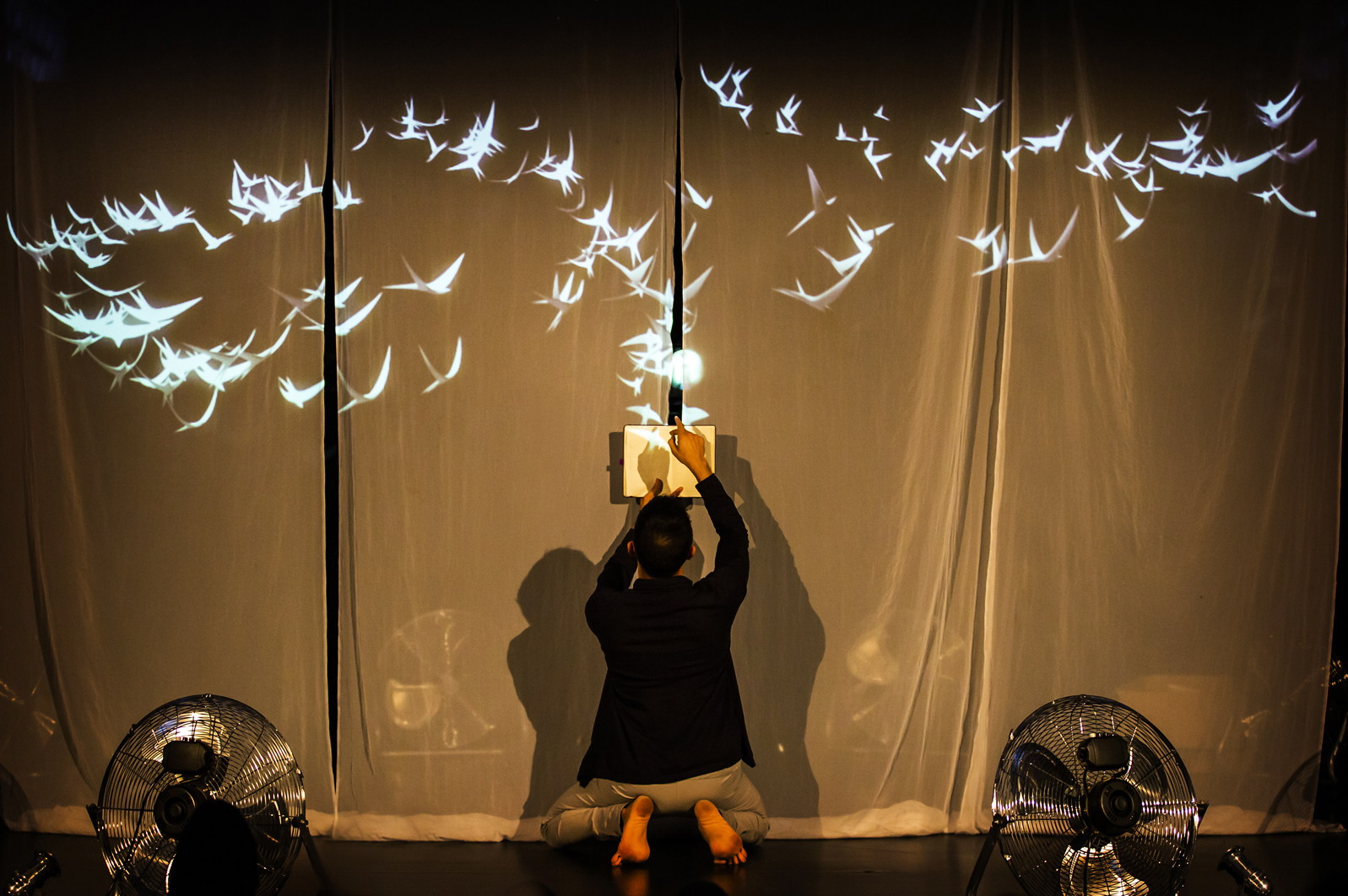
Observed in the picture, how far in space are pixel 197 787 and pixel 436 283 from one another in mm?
1801

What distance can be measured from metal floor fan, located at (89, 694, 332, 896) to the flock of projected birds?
1.17 m

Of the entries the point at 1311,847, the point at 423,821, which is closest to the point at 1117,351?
the point at 1311,847

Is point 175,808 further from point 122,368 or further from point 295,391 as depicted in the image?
point 122,368

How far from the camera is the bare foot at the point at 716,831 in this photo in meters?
2.65

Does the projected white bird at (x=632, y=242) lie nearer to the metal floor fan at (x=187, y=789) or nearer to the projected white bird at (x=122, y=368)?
the projected white bird at (x=122, y=368)

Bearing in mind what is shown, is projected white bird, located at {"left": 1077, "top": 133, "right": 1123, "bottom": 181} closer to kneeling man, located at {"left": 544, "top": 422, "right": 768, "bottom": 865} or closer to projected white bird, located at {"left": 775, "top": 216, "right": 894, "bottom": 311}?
projected white bird, located at {"left": 775, "top": 216, "right": 894, "bottom": 311}

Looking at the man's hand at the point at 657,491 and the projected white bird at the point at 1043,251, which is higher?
the projected white bird at the point at 1043,251

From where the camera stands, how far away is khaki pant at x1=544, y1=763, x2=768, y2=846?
8.70ft

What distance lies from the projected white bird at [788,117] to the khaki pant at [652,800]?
7.42ft

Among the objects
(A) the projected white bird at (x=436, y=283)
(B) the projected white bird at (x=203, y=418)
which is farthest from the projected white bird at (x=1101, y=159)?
(B) the projected white bird at (x=203, y=418)

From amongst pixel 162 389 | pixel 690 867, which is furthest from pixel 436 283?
pixel 690 867

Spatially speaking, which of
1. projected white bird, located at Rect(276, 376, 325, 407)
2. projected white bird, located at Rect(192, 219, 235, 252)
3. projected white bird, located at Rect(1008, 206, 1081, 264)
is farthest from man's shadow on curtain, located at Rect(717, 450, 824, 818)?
projected white bird, located at Rect(192, 219, 235, 252)

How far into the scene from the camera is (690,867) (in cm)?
275

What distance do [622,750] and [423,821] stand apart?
3.21 ft
